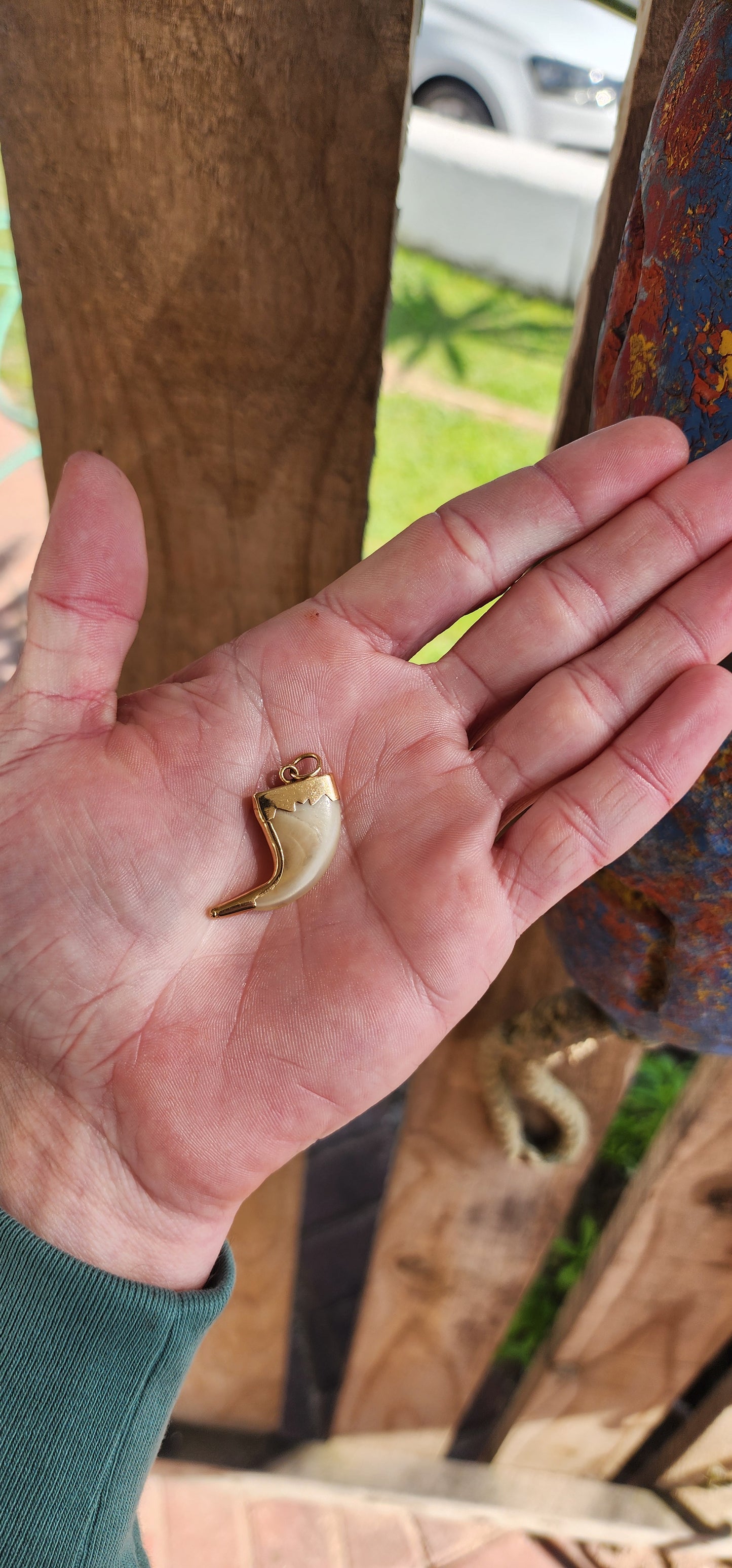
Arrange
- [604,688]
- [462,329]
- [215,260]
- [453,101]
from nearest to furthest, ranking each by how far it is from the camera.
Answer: [604,688] < [215,260] < [462,329] < [453,101]

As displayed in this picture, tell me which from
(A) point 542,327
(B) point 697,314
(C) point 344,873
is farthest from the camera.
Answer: (A) point 542,327

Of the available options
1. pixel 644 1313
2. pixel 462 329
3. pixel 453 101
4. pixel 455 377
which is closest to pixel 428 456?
pixel 455 377

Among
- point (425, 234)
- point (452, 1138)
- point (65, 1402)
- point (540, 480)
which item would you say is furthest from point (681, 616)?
point (425, 234)

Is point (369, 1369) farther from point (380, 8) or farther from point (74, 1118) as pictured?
point (380, 8)

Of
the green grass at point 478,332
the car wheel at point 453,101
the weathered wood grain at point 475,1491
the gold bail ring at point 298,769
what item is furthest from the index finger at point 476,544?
the car wheel at point 453,101

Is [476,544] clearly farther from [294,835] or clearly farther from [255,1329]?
[255,1329]

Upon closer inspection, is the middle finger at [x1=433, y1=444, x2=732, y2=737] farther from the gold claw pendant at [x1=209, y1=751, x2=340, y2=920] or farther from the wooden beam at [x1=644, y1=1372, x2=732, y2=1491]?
the wooden beam at [x1=644, y1=1372, x2=732, y2=1491]

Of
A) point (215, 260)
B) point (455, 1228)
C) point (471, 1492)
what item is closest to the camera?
point (215, 260)
